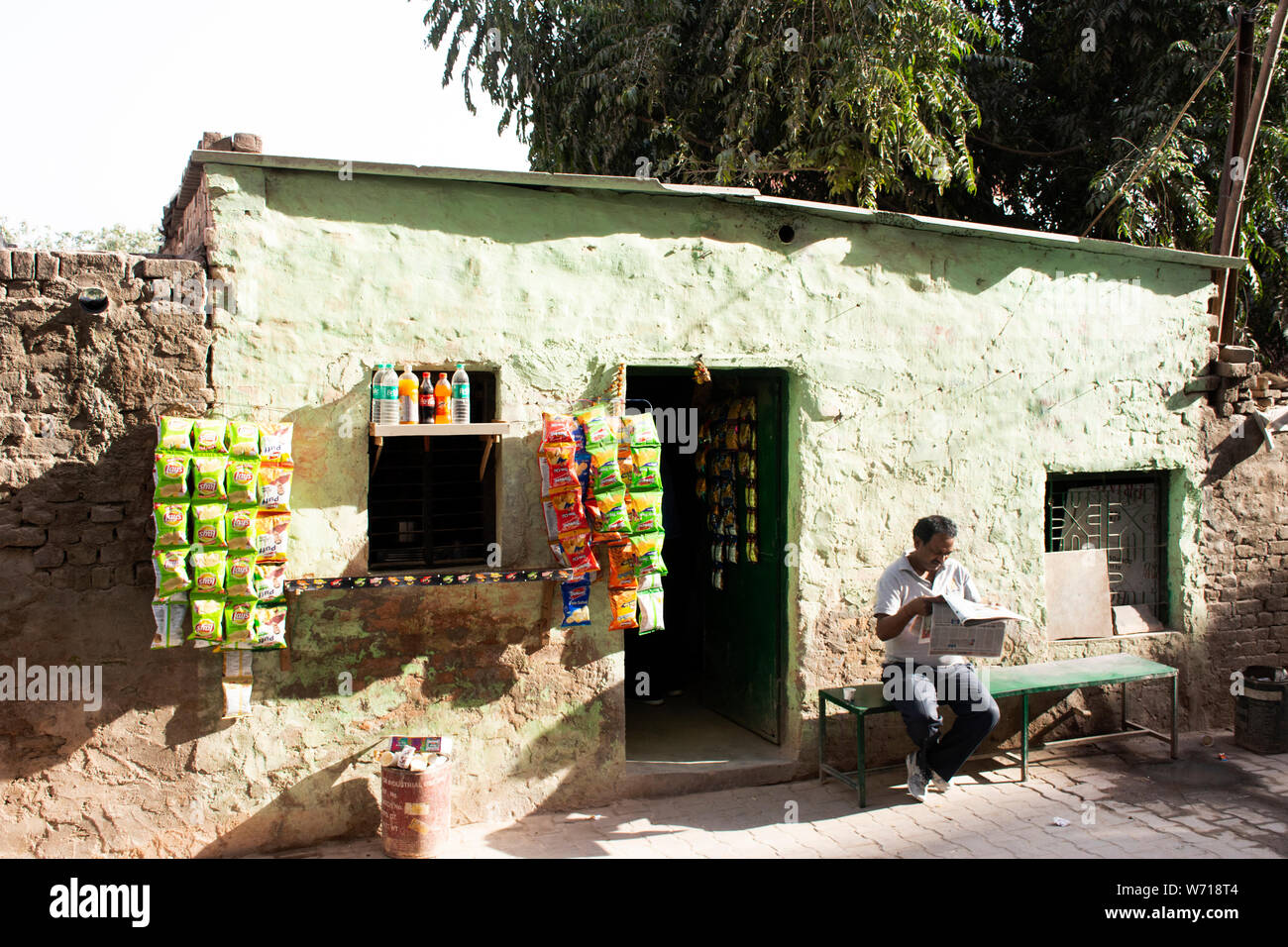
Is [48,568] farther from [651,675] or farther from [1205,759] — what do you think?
[1205,759]

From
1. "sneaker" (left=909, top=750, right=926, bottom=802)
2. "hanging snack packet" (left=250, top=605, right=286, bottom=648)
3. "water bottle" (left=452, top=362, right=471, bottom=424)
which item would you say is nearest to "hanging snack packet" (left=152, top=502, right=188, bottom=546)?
"hanging snack packet" (left=250, top=605, right=286, bottom=648)

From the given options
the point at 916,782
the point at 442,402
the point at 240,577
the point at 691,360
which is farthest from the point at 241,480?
the point at 916,782

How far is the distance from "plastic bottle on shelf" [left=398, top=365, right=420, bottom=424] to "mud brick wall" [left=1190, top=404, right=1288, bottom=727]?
6053mm

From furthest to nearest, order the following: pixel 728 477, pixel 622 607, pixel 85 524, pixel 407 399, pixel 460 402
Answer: pixel 728 477 < pixel 622 607 < pixel 460 402 < pixel 407 399 < pixel 85 524

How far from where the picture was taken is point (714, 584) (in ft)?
24.1

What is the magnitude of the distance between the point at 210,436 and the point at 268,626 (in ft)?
3.27

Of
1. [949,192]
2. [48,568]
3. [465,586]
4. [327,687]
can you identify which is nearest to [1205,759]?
[465,586]

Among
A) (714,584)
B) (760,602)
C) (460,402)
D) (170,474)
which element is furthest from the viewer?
(714,584)

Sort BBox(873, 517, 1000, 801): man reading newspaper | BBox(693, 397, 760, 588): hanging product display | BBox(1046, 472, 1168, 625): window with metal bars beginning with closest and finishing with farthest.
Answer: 1. BBox(873, 517, 1000, 801): man reading newspaper
2. BBox(693, 397, 760, 588): hanging product display
3. BBox(1046, 472, 1168, 625): window with metal bars

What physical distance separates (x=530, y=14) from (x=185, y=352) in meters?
9.84

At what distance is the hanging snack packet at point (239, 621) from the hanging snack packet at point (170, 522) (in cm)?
42

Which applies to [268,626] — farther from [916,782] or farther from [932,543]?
[916,782]

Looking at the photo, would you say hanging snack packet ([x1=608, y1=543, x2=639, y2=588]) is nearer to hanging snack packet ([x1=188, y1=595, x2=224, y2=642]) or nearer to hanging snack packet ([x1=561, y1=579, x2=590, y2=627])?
hanging snack packet ([x1=561, y1=579, x2=590, y2=627])

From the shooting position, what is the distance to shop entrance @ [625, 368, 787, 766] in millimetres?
6469
